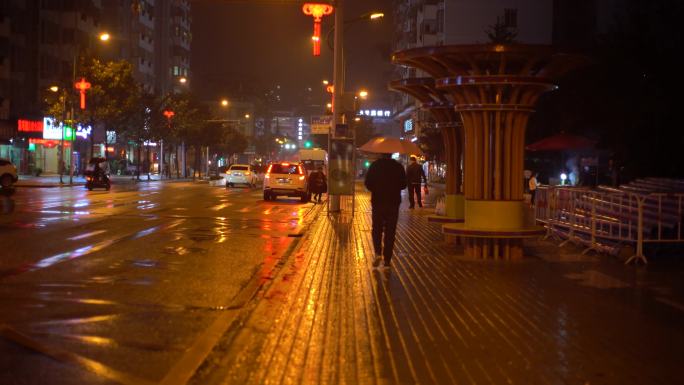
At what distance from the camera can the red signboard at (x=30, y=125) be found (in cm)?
6572

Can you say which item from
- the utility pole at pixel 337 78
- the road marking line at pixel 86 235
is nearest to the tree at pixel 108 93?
the utility pole at pixel 337 78

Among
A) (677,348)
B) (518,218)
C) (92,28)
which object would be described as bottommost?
(677,348)

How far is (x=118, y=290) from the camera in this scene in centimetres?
954

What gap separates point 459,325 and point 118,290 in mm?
4186

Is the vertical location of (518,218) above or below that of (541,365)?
above

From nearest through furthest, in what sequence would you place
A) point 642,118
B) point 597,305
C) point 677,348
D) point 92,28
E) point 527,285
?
point 677,348, point 597,305, point 527,285, point 642,118, point 92,28

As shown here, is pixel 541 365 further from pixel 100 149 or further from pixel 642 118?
pixel 100 149

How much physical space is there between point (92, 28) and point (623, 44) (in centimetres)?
6120

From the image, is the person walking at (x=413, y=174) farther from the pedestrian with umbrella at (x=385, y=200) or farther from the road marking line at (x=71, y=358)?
the road marking line at (x=71, y=358)

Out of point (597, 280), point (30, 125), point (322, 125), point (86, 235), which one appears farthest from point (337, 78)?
point (30, 125)

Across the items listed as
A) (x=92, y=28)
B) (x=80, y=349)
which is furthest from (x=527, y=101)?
(x=92, y=28)

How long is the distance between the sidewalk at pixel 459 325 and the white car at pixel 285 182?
1971 centimetres

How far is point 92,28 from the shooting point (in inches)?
3009

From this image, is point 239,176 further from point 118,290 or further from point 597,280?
point 118,290
